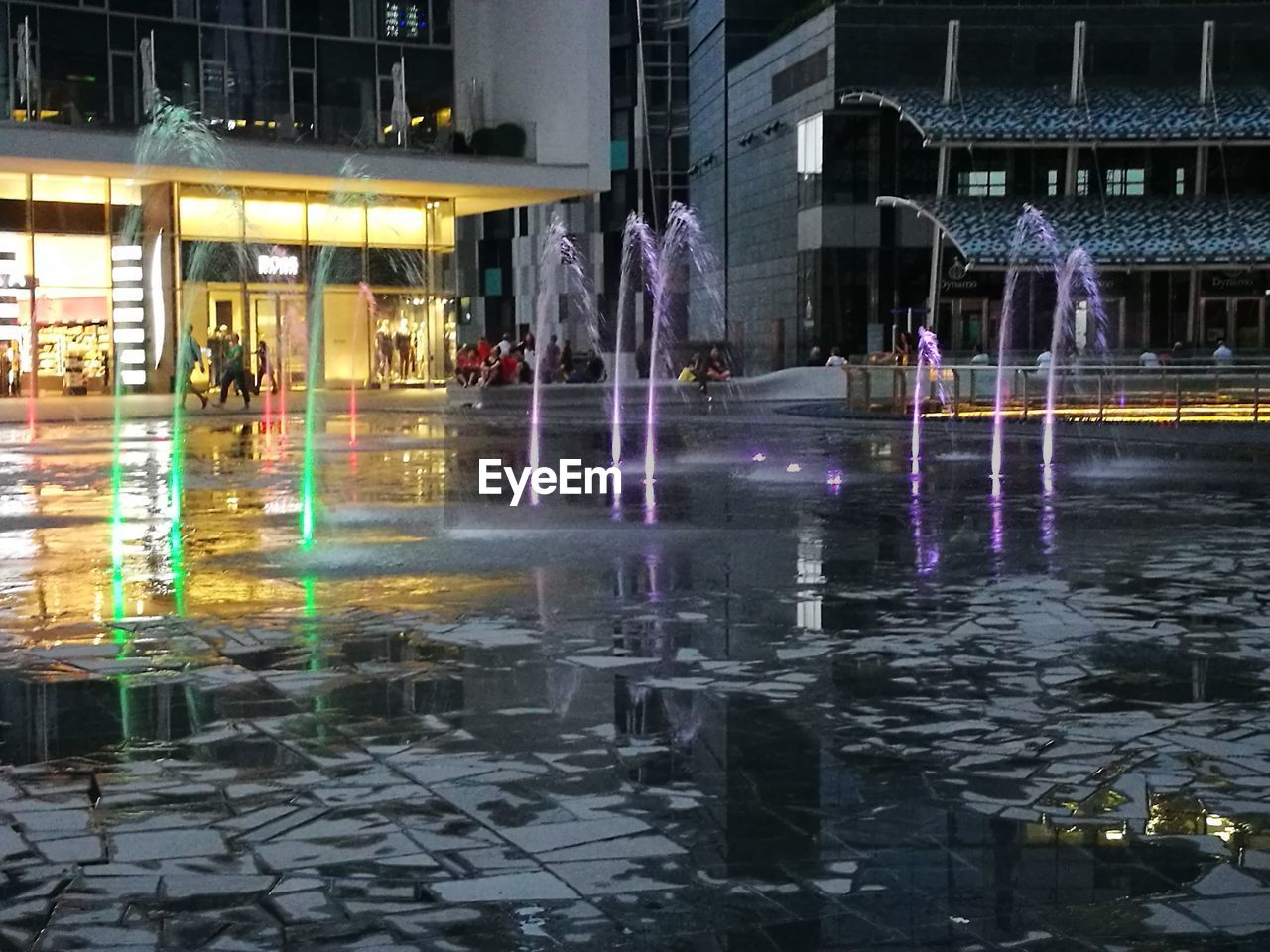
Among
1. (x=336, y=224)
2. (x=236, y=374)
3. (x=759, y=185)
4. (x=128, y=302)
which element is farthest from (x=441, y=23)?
(x=759, y=185)

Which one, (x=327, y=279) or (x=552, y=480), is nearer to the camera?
(x=552, y=480)

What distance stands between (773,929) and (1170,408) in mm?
26480

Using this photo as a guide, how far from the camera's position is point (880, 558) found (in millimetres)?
12711

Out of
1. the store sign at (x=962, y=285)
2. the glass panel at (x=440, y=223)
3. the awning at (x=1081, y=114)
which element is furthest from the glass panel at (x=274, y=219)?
the store sign at (x=962, y=285)

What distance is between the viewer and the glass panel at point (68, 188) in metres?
42.8

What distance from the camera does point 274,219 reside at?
153 ft

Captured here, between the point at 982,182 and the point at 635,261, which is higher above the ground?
the point at 982,182

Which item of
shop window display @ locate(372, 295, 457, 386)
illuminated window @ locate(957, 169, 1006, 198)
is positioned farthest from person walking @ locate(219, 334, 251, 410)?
illuminated window @ locate(957, 169, 1006, 198)

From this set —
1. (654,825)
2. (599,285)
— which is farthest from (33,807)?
(599,285)

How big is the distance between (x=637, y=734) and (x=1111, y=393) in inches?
940

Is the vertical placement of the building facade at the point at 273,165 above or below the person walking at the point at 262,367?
above

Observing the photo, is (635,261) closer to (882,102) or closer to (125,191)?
(882,102)

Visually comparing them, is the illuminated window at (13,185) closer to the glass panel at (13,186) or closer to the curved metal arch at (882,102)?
the glass panel at (13,186)

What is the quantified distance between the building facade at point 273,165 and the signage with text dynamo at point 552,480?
23.1 metres
